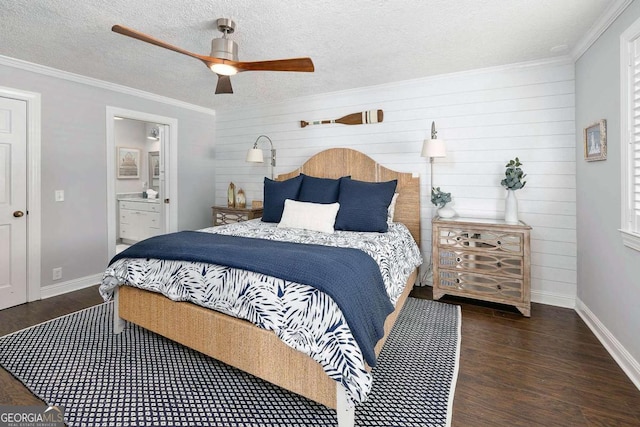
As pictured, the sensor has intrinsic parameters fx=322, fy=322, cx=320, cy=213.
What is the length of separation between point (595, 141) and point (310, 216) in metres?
2.40

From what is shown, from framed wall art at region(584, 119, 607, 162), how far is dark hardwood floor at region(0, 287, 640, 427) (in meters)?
1.40

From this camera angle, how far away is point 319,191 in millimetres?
3531

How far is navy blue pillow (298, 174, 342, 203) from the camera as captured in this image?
3471mm

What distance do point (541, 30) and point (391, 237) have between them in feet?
6.55

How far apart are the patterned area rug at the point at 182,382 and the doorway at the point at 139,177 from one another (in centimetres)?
192

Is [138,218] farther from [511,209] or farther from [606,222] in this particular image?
[606,222]

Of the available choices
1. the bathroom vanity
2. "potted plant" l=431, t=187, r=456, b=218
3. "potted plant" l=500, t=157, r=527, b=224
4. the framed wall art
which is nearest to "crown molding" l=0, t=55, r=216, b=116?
the bathroom vanity

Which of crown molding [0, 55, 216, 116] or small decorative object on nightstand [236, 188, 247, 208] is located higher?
crown molding [0, 55, 216, 116]

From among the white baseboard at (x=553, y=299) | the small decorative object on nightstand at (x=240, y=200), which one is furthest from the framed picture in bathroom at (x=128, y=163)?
the white baseboard at (x=553, y=299)

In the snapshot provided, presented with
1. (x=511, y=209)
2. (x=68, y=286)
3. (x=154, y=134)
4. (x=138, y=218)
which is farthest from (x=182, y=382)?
(x=154, y=134)

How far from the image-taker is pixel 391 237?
9.47 feet

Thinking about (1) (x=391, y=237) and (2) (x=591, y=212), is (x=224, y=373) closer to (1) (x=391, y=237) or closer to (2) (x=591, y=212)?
(1) (x=391, y=237)

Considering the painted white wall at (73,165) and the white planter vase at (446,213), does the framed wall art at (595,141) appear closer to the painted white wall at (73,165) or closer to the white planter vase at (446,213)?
the white planter vase at (446,213)

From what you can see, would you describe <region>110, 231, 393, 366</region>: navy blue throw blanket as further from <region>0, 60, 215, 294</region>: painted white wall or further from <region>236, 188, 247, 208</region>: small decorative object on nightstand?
<region>236, 188, 247, 208</region>: small decorative object on nightstand
